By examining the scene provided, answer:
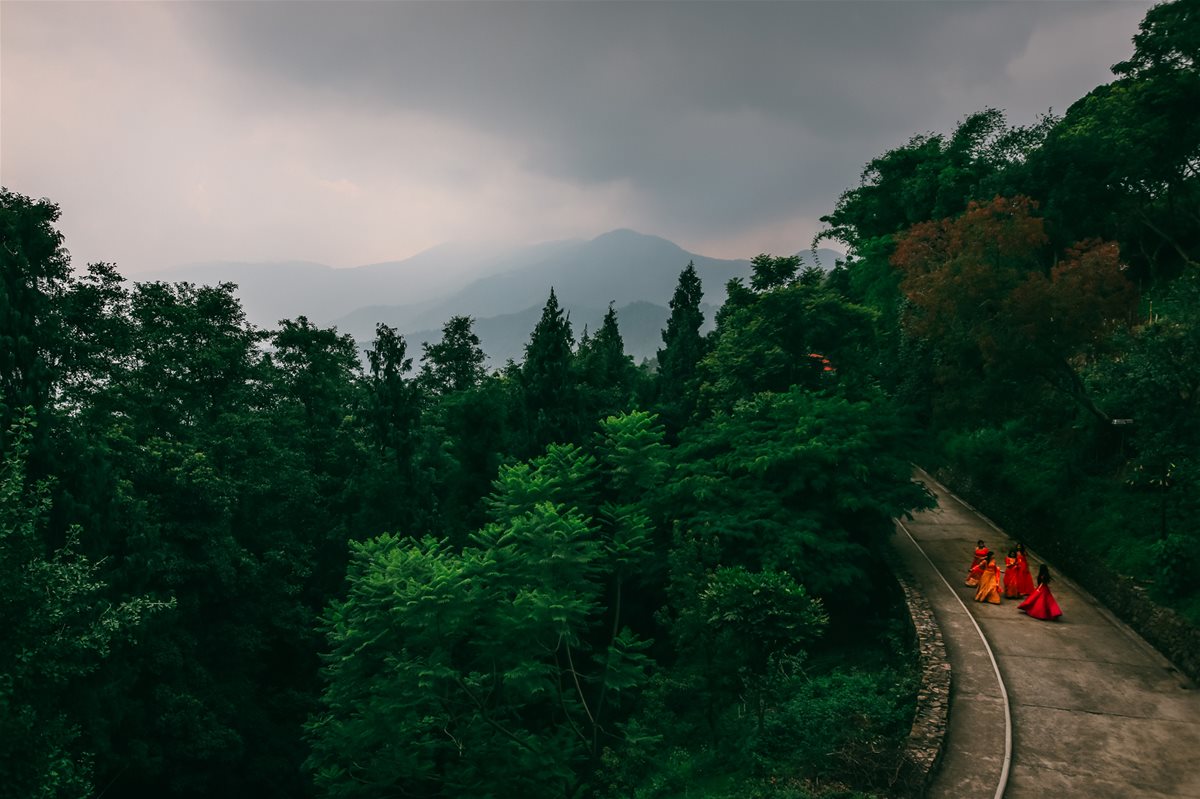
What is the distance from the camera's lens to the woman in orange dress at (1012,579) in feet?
55.3

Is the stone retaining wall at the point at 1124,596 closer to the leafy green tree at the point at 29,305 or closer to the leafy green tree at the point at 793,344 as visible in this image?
the leafy green tree at the point at 793,344

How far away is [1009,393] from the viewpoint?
60.7 feet

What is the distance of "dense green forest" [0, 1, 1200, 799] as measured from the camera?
40.6ft

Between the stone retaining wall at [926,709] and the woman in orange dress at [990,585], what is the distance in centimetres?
169

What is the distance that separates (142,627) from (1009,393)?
23.3 metres

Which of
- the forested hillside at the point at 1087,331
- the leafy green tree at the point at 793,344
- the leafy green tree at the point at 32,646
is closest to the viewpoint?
the leafy green tree at the point at 32,646

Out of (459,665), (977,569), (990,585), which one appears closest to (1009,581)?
(990,585)

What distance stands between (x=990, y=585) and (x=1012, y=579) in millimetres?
786

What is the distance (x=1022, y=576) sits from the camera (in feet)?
55.1

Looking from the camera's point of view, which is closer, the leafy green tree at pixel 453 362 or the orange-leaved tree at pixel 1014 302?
the orange-leaved tree at pixel 1014 302

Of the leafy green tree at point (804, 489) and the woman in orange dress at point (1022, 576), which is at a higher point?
the leafy green tree at point (804, 489)

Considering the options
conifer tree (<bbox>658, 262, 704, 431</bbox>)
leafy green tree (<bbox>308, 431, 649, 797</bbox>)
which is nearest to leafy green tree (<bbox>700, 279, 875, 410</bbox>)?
conifer tree (<bbox>658, 262, 704, 431</bbox>)

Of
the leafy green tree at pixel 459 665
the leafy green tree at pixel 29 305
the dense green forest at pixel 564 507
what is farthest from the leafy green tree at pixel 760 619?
the leafy green tree at pixel 29 305

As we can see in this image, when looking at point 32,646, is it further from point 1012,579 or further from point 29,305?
point 1012,579
